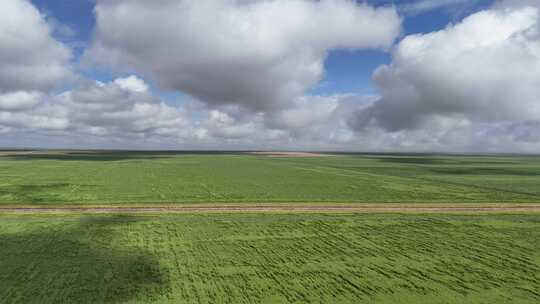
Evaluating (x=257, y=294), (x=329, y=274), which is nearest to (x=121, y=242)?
(x=257, y=294)

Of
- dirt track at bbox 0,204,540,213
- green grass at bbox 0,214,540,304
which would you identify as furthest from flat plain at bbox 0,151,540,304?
dirt track at bbox 0,204,540,213

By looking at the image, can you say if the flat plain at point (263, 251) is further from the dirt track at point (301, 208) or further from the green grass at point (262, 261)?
the dirt track at point (301, 208)

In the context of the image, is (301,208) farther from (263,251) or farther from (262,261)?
(262,261)

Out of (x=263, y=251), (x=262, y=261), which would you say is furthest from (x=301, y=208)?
(x=262, y=261)

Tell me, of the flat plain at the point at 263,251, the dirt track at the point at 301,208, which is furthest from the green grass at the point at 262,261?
the dirt track at the point at 301,208

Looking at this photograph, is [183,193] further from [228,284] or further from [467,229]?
[467,229]

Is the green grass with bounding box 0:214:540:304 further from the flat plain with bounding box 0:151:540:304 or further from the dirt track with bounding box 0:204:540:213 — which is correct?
the dirt track with bounding box 0:204:540:213
